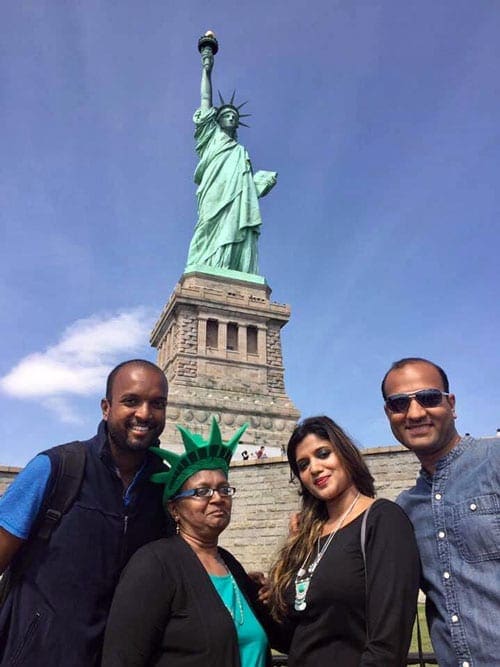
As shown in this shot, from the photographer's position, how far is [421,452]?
299 centimetres

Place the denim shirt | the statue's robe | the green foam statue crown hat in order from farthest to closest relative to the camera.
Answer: the statue's robe < the green foam statue crown hat < the denim shirt

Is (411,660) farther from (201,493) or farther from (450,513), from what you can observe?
(201,493)

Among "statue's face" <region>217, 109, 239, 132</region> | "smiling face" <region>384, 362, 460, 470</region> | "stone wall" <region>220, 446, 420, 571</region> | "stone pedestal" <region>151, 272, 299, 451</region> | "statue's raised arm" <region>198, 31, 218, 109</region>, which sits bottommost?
"smiling face" <region>384, 362, 460, 470</region>

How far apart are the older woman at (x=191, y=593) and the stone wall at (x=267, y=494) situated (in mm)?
11087

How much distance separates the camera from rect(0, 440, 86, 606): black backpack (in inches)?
110

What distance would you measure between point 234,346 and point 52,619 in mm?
26793

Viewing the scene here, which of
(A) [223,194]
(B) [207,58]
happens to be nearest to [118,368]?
(A) [223,194]

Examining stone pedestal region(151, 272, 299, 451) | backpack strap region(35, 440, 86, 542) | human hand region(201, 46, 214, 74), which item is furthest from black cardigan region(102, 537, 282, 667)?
human hand region(201, 46, 214, 74)

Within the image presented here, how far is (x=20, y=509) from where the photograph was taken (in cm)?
278

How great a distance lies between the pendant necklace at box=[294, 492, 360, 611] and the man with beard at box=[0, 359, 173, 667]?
33.6 inches

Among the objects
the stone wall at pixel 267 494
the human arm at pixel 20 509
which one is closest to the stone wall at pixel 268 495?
the stone wall at pixel 267 494

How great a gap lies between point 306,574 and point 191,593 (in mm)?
596

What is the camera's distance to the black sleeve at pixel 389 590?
2.39m

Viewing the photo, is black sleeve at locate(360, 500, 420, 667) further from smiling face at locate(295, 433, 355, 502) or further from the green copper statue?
the green copper statue
